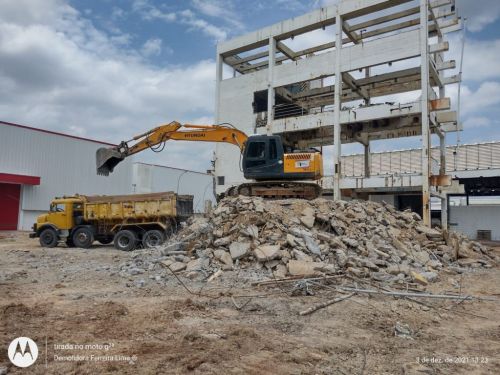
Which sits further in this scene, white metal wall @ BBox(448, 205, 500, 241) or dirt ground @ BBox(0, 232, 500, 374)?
white metal wall @ BBox(448, 205, 500, 241)

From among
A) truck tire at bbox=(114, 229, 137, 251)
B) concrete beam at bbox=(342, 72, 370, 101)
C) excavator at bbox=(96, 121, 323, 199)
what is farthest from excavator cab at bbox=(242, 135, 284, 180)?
concrete beam at bbox=(342, 72, 370, 101)

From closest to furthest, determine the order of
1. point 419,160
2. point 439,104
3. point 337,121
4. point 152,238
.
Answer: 1. point 152,238
2. point 439,104
3. point 337,121
4. point 419,160

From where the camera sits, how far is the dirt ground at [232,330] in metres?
4.95

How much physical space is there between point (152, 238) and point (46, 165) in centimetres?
1830

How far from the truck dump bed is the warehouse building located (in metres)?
7.30

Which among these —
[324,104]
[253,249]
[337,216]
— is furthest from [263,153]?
[324,104]

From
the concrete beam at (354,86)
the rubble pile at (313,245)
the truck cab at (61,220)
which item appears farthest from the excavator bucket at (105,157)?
the concrete beam at (354,86)

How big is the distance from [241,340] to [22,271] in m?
8.50

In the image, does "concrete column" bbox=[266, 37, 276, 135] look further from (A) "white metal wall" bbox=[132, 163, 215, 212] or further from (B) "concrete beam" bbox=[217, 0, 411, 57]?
(A) "white metal wall" bbox=[132, 163, 215, 212]

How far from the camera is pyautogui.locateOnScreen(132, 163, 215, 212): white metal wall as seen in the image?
41750 mm

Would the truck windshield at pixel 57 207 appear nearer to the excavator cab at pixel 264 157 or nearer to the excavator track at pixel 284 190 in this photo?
the excavator track at pixel 284 190

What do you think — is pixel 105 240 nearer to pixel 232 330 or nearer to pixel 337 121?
pixel 232 330

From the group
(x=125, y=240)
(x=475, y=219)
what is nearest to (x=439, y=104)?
(x=475, y=219)

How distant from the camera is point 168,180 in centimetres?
4550
